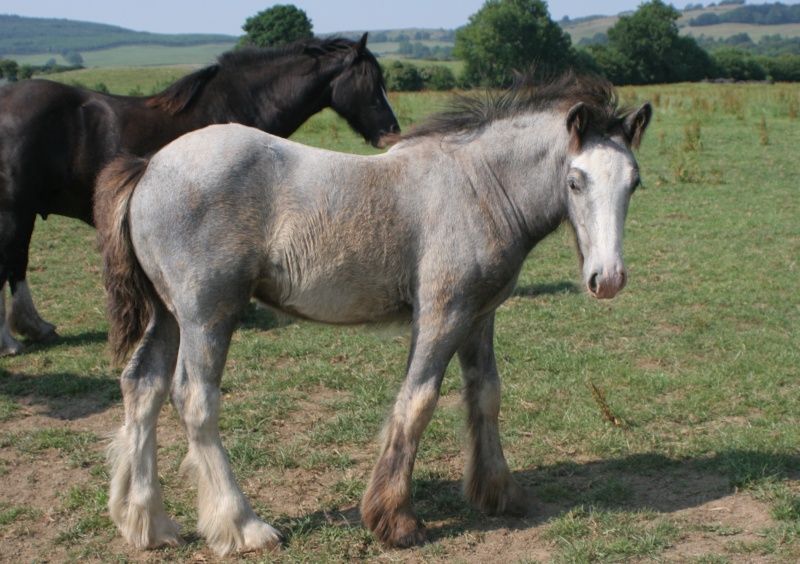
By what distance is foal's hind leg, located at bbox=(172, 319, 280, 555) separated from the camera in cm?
344

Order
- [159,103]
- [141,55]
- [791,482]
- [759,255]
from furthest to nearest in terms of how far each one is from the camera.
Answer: [141,55], [759,255], [159,103], [791,482]

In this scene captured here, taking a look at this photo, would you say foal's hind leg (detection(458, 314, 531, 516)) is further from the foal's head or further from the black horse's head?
the black horse's head

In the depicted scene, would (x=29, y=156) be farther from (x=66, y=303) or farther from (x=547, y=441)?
(x=547, y=441)

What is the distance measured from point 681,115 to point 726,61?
3834cm

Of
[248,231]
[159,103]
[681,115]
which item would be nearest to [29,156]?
[159,103]

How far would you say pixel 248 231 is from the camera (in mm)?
3367

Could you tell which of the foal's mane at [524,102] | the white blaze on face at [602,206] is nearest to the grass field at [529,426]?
the foal's mane at [524,102]

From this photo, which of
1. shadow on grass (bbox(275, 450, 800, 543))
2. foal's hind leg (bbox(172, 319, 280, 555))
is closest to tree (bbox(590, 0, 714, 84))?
shadow on grass (bbox(275, 450, 800, 543))

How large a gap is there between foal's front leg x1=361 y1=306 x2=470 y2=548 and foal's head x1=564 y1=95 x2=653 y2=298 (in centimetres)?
64

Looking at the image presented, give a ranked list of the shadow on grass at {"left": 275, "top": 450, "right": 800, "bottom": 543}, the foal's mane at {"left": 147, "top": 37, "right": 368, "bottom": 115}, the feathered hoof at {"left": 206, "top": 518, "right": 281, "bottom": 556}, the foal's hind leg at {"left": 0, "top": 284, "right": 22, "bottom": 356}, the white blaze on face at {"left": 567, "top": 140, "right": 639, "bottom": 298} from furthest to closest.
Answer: the foal's mane at {"left": 147, "top": 37, "right": 368, "bottom": 115}
the foal's hind leg at {"left": 0, "top": 284, "right": 22, "bottom": 356}
the shadow on grass at {"left": 275, "top": 450, "right": 800, "bottom": 543}
the feathered hoof at {"left": 206, "top": 518, "right": 281, "bottom": 556}
the white blaze on face at {"left": 567, "top": 140, "right": 639, "bottom": 298}

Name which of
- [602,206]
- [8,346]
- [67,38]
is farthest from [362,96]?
[67,38]

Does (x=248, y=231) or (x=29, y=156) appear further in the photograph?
(x=29, y=156)

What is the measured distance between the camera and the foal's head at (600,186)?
132 inches

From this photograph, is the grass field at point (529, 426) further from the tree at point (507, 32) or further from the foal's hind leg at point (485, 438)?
the tree at point (507, 32)
